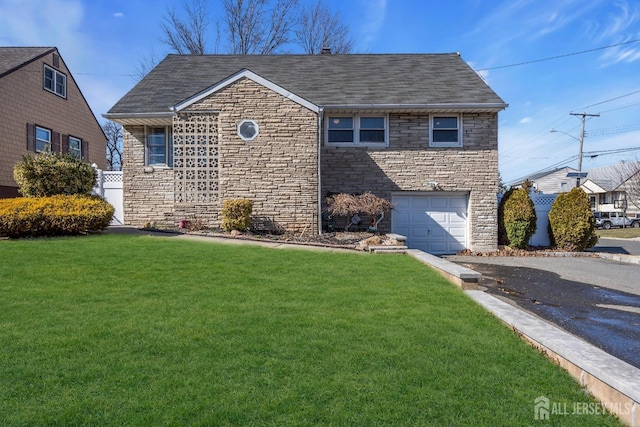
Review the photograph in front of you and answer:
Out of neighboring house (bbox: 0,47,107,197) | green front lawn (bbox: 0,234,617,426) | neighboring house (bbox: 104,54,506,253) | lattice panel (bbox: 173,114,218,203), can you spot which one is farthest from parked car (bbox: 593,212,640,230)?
neighboring house (bbox: 0,47,107,197)

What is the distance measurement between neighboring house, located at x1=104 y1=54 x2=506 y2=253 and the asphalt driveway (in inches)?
108

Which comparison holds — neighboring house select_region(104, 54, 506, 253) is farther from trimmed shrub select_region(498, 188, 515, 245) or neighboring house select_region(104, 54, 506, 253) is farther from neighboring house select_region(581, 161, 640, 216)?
neighboring house select_region(581, 161, 640, 216)

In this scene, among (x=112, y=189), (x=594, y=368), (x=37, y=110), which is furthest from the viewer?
(x=37, y=110)

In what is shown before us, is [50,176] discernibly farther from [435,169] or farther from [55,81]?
[435,169]

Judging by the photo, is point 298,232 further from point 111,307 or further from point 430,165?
point 111,307

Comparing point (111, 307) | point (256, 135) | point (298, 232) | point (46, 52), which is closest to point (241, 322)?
point (111, 307)

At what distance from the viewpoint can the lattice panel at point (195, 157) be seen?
1235 cm

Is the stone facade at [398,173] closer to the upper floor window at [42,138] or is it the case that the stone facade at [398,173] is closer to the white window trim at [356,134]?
the white window trim at [356,134]

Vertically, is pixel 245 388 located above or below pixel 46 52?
below

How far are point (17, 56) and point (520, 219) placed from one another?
2248 cm

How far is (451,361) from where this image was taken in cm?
336

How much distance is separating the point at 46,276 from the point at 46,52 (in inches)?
685

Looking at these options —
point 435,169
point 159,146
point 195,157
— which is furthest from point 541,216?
point 159,146

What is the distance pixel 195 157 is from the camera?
41.0 ft
